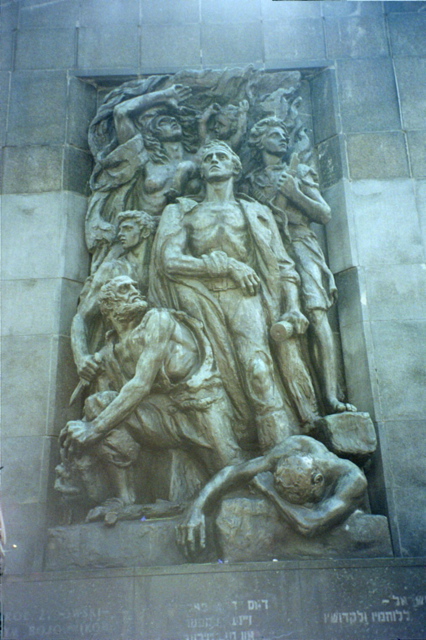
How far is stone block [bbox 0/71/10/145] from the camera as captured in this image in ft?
29.4

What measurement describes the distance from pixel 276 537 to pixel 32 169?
5795 millimetres

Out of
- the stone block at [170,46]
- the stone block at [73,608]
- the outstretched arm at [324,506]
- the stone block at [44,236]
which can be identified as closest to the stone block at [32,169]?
the stone block at [44,236]

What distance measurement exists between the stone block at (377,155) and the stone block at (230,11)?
2560 millimetres

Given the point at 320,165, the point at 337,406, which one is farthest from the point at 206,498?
the point at 320,165

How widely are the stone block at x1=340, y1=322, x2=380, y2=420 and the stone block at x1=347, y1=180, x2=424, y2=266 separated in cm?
94

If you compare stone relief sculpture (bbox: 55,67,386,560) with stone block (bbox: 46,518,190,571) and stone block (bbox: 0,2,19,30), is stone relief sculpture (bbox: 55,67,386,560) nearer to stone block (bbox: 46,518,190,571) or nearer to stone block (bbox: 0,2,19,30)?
stone block (bbox: 46,518,190,571)

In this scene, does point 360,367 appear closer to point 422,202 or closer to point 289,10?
point 422,202

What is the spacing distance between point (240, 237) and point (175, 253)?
83 cm

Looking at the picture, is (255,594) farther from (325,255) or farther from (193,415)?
(325,255)

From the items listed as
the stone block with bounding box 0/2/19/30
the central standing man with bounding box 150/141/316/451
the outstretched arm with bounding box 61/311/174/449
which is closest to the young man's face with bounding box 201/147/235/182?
the central standing man with bounding box 150/141/316/451

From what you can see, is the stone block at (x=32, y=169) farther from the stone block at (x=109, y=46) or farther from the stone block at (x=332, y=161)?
the stone block at (x=332, y=161)

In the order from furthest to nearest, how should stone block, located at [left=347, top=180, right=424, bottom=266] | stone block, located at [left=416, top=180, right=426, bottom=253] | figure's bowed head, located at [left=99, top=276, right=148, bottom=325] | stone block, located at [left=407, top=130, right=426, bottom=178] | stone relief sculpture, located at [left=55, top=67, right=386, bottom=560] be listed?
1. stone block, located at [left=407, top=130, right=426, bottom=178]
2. stone block, located at [left=416, top=180, right=426, bottom=253]
3. stone block, located at [left=347, top=180, right=424, bottom=266]
4. figure's bowed head, located at [left=99, top=276, right=148, bottom=325]
5. stone relief sculpture, located at [left=55, top=67, right=386, bottom=560]

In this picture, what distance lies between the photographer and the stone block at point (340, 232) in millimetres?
8266

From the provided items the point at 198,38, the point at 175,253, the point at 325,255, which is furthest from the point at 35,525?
the point at 198,38
